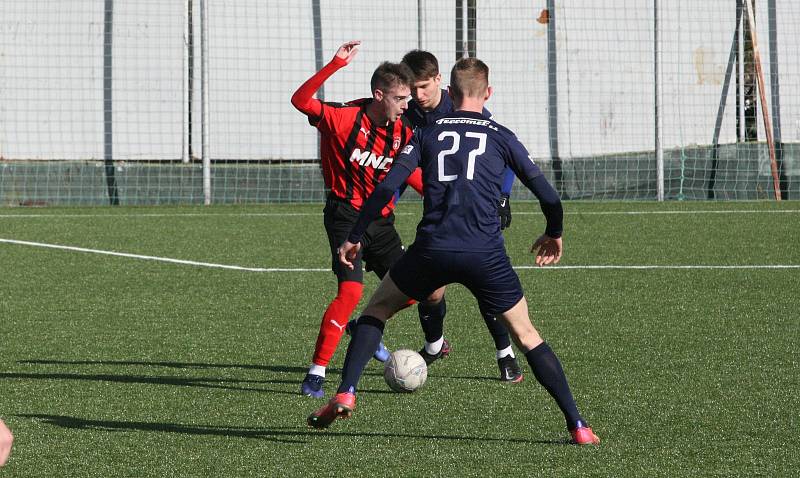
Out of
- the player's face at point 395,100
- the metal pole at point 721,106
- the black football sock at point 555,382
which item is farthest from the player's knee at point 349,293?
the metal pole at point 721,106

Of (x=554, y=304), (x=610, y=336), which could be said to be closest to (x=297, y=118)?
(x=554, y=304)

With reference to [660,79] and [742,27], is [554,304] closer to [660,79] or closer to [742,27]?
[660,79]

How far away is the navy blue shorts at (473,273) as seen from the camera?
4473 mm

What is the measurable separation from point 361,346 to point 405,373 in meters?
0.68

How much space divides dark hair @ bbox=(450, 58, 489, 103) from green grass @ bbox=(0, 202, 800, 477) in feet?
4.43

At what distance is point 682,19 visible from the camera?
55.0 feet

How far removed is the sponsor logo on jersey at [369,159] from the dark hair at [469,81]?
1271 millimetres

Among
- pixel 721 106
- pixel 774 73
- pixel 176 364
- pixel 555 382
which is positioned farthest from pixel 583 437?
pixel 774 73

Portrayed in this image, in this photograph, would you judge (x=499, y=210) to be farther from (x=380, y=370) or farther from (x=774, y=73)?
(x=774, y=73)

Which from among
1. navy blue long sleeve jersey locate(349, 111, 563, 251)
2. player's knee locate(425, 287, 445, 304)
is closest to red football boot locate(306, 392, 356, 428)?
navy blue long sleeve jersey locate(349, 111, 563, 251)

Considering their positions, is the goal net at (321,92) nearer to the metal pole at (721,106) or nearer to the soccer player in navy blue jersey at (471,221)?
the metal pole at (721,106)

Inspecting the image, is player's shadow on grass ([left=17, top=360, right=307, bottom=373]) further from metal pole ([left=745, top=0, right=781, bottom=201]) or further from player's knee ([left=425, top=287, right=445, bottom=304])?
metal pole ([left=745, top=0, right=781, bottom=201])

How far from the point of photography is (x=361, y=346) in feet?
15.5

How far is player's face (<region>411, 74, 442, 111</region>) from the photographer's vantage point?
5.89 metres
